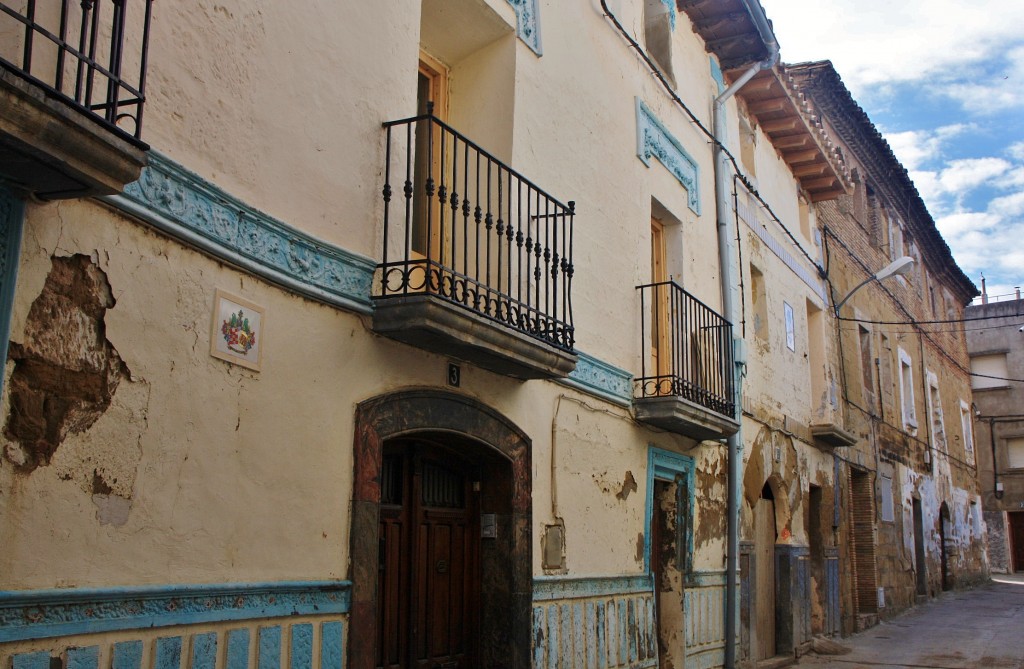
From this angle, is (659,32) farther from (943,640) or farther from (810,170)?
(943,640)

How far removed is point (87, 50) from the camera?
3.90 meters

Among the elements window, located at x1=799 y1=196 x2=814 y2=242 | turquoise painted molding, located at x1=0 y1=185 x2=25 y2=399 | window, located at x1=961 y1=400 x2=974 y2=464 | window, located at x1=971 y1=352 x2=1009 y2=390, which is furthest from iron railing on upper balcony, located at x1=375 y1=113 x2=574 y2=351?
window, located at x1=971 y1=352 x2=1009 y2=390

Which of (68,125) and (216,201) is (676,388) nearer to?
(216,201)

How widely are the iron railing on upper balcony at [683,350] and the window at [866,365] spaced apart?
7712 mm

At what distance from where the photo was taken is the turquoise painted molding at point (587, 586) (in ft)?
22.4

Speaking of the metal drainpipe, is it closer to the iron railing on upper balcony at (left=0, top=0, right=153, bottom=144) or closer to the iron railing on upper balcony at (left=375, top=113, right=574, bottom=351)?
the iron railing on upper balcony at (left=375, top=113, right=574, bottom=351)

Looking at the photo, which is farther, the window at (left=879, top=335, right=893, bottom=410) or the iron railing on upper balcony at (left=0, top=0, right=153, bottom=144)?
the window at (left=879, top=335, right=893, bottom=410)

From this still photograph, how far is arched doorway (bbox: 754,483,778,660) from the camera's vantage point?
11.5 m

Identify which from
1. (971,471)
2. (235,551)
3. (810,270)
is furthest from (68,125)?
(971,471)

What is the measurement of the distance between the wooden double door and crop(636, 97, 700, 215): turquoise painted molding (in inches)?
153

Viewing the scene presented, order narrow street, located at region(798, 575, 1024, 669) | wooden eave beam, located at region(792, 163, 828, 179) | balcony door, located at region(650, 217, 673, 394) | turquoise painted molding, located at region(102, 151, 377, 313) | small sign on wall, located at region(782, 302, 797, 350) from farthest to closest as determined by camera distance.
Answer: wooden eave beam, located at region(792, 163, 828, 179), small sign on wall, located at region(782, 302, 797, 350), narrow street, located at region(798, 575, 1024, 669), balcony door, located at region(650, 217, 673, 394), turquoise painted molding, located at region(102, 151, 377, 313)

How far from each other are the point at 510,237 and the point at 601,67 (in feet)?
10.1

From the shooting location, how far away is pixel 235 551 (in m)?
4.34

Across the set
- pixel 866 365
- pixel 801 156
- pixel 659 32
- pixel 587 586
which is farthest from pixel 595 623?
pixel 866 365
